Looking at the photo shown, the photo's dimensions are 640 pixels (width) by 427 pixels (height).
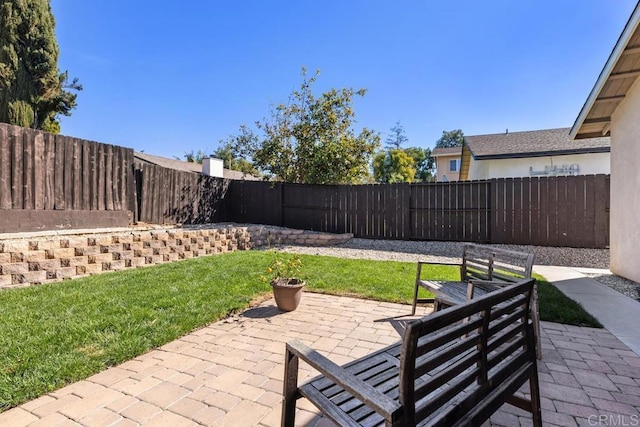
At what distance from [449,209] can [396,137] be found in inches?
1422

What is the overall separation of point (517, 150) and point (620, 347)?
1178cm

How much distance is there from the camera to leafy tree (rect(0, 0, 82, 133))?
13.9 meters

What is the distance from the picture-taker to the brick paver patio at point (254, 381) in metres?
1.86

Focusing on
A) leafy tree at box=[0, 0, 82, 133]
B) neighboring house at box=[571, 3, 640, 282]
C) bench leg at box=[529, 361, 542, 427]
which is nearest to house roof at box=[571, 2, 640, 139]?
neighboring house at box=[571, 3, 640, 282]

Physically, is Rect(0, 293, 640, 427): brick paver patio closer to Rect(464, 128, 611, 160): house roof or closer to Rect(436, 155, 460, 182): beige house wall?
Rect(464, 128, 611, 160): house roof

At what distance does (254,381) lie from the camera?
2279 millimetres

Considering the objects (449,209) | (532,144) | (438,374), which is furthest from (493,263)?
(532,144)

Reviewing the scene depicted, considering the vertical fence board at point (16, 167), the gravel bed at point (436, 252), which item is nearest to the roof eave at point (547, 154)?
the gravel bed at point (436, 252)

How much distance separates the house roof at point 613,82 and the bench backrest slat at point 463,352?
5.62 metres

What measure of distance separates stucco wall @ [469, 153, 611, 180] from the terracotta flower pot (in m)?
12.4

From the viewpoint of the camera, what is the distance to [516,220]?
8789 millimetres

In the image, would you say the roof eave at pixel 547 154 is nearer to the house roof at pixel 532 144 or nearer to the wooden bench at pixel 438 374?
the house roof at pixel 532 144

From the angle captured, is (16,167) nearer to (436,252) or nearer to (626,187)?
(436,252)

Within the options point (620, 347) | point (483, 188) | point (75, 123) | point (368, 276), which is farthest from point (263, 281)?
point (75, 123)
